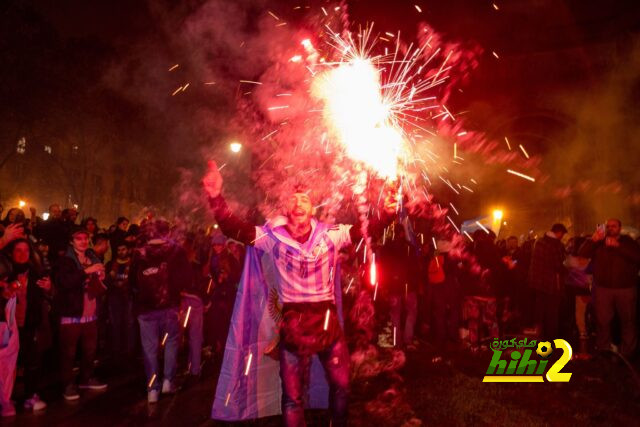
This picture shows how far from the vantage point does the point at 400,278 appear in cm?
952

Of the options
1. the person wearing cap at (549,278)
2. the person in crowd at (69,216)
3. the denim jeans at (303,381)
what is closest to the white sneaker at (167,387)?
the denim jeans at (303,381)

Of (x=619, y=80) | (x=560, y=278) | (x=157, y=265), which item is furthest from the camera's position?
(x=619, y=80)

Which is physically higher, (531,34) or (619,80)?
(531,34)

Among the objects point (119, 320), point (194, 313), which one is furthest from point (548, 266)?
point (119, 320)

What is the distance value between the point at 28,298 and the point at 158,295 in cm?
159

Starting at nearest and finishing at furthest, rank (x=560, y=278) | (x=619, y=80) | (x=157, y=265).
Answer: (x=157, y=265), (x=560, y=278), (x=619, y=80)

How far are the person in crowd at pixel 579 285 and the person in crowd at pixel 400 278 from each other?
9.34 feet

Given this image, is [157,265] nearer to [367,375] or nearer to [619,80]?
[367,375]

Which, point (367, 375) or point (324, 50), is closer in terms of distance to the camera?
point (367, 375)

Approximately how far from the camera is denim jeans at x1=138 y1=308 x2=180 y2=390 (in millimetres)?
6520

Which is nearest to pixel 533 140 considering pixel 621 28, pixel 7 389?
pixel 621 28

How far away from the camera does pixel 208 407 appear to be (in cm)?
632

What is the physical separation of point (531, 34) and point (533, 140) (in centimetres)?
427

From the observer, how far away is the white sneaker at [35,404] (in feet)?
20.3
